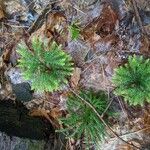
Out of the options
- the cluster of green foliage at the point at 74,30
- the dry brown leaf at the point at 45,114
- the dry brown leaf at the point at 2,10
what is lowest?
the dry brown leaf at the point at 45,114

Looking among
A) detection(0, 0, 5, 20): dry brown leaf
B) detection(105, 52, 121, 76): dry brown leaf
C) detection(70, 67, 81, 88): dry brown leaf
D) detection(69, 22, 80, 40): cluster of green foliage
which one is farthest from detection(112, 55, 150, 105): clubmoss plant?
detection(0, 0, 5, 20): dry brown leaf

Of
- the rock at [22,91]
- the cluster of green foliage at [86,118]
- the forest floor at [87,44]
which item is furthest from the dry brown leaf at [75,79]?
the rock at [22,91]

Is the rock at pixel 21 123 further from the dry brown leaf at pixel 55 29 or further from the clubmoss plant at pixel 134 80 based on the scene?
the clubmoss plant at pixel 134 80

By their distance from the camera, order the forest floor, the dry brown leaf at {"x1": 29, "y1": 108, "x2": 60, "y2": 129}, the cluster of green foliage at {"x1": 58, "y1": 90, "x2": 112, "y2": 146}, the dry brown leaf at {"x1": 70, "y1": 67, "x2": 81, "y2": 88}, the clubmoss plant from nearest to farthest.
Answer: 1. the clubmoss plant
2. the cluster of green foliage at {"x1": 58, "y1": 90, "x2": 112, "y2": 146}
3. the forest floor
4. the dry brown leaf at {"x1": 70, "y1": 67, "x2": 81, "y2": 88}
5. the dry brown leaf at {"x1": 29, "y1": 108, "x2": 60, "y2": 129}

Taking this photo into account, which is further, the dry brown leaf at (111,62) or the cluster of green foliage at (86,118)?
the dry brown leaf at (111,62)

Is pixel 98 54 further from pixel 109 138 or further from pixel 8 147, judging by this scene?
pixel 8 147

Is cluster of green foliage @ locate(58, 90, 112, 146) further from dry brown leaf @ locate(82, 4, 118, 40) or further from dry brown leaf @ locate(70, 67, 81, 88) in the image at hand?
dry brown leaf @ locate(82, 4, 118, 40)

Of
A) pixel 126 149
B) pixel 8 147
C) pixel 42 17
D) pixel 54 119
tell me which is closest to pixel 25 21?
pixel 42 17
